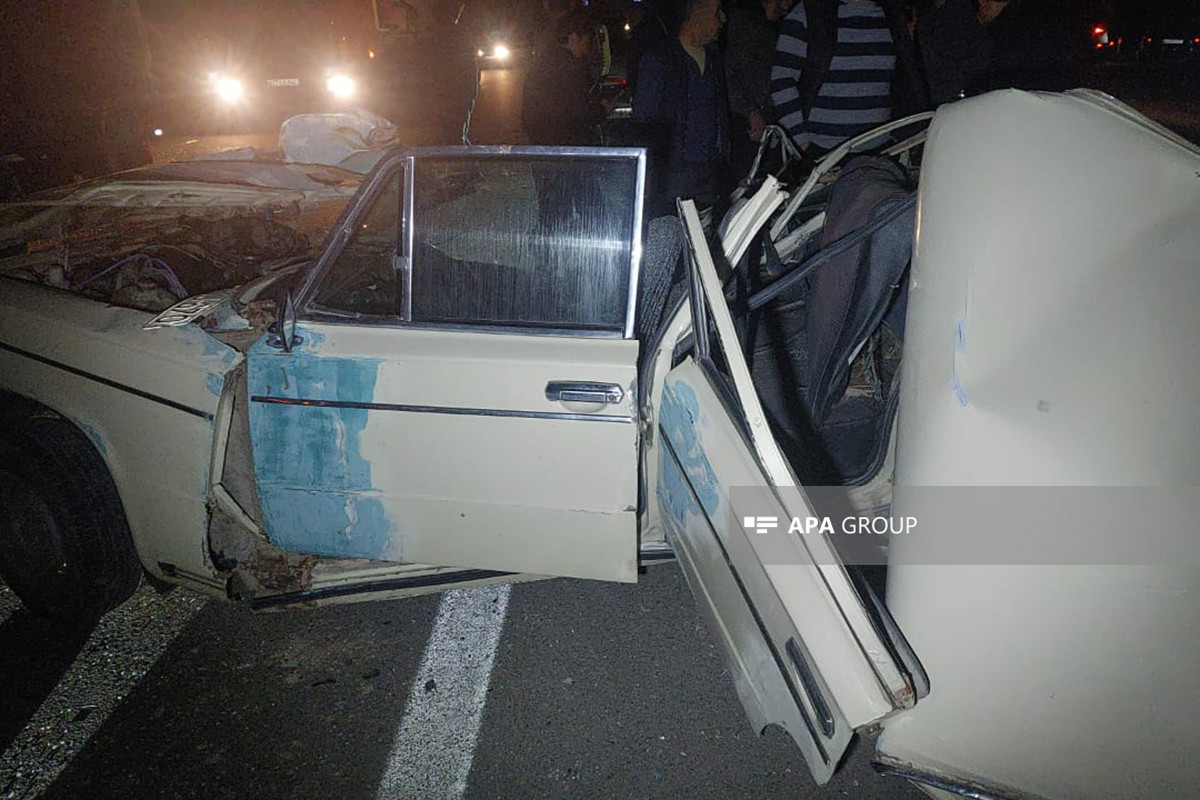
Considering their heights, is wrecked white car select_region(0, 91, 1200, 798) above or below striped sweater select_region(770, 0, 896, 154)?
below

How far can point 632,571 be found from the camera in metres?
2.04

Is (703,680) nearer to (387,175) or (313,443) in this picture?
(313,443)

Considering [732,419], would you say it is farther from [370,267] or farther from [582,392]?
[370,267]

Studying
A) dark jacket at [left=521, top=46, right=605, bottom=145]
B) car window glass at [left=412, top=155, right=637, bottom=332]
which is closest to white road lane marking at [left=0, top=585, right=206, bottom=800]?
car window glass at [left=412, top=155, right=637, bottom=332]

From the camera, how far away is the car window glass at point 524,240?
2018 millimetres

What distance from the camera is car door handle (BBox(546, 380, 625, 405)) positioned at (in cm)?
189

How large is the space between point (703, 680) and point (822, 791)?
0.47m

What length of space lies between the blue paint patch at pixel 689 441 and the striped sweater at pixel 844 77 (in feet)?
8.25

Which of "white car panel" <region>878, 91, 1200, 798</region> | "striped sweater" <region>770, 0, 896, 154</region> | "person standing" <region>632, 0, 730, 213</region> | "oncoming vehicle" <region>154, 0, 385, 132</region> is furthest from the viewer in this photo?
"oncoming vehicle" <region>154, 0, 385, 132</region>

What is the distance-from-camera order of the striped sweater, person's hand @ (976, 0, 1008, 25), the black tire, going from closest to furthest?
the black tire → the striped sweater → person's hand @ (976, 0, 1008, 25)

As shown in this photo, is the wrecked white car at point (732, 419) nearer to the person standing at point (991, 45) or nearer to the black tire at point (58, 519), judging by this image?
the black tire at point (58, 519)

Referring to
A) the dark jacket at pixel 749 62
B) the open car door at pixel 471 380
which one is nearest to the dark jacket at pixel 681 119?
the dark jacket at pixel 749 62

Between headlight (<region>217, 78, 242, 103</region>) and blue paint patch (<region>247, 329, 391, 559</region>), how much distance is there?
11.1 m

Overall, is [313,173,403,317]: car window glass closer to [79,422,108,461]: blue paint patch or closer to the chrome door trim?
the chrome door trim
